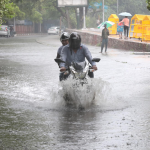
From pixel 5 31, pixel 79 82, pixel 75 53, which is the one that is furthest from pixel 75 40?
pixel 5 31

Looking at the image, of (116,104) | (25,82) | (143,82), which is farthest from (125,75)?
(116,104)

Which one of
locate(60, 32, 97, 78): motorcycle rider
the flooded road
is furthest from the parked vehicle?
locate(60, 32, 97, 78): motorcycle rider

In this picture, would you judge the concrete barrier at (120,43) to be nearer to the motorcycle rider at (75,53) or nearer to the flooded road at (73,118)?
the flooded road at (73,118)

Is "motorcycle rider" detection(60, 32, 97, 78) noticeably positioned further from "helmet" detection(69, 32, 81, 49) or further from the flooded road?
the flooded road

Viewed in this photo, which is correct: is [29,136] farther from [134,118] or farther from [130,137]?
[134,118]

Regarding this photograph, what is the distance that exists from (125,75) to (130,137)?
24.1ft

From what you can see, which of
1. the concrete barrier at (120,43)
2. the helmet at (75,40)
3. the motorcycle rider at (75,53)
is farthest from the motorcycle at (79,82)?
the concrete barrier at (120,43)

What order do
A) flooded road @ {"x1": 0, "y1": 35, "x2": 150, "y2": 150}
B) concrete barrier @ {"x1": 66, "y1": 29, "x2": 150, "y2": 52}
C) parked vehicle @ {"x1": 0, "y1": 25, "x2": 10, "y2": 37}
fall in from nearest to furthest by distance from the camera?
flooded road @ {"x1": 0, "y1": 35, "x2": 150, "y2": 150}
concrete barrier @ {"x1": 66, "y1": 29, "x2": 150, "y2": 52}
parked vehicle @ {"x1": 0, "y1": 25, "x2": 10, "y2": 37}

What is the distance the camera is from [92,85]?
25.0 ft

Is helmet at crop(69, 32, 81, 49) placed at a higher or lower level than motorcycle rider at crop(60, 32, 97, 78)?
higher

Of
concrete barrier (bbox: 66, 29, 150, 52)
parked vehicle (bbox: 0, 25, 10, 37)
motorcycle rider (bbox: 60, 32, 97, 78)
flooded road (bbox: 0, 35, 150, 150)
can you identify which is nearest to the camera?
flooded road (bbox: 0, 35, 150, 150)

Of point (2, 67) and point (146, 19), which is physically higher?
point (146, 19)

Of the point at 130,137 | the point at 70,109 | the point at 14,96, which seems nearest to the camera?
the point at 130,137

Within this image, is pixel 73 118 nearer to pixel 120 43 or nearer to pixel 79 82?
pixel 79 82
